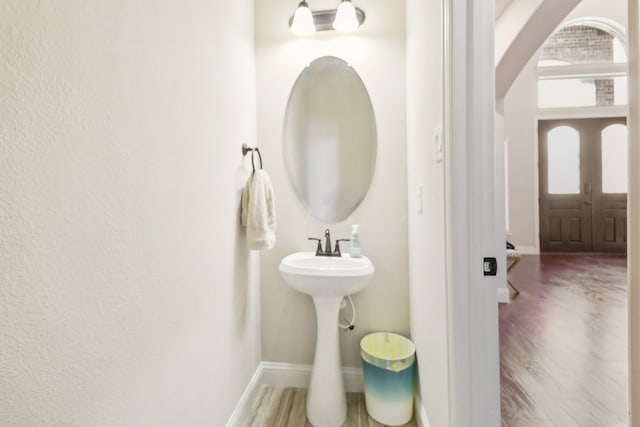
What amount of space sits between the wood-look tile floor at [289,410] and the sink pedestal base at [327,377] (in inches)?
2.5

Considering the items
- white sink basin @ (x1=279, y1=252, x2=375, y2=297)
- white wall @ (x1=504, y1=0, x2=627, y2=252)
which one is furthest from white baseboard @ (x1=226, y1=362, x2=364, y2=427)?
white wall @ (x1=504, y1=0, x2=627, y2=252)

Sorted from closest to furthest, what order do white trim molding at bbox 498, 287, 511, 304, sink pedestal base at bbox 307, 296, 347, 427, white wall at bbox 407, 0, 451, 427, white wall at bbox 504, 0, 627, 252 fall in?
white wall at bbox 407, 0, 451, 427 → sink pedestal base at bbox 307, 296, 347, 427 → white trim molding at bbox 498, 287, 511, 304 → white wall at bbox 504, 0, 627, 252

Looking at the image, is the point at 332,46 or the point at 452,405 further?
the point at 332,46

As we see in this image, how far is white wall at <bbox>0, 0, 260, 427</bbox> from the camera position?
502mm

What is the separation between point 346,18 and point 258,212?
1.18m

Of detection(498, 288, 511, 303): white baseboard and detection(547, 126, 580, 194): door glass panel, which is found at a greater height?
detection(547, 126, 580, 194): door glass panel

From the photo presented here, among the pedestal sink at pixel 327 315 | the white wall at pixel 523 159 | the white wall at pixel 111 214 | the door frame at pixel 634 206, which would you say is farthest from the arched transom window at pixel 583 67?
the white wall at pixel 111 214

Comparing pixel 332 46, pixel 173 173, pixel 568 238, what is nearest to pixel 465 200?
pixel 173 173

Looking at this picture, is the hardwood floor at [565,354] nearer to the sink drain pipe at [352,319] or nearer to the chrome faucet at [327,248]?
the sink drain pipe at [352,319]

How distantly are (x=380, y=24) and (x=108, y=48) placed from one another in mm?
1493

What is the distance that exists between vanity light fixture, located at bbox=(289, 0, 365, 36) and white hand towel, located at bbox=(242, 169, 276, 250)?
889 millimetres

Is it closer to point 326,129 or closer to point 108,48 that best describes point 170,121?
point 108,48

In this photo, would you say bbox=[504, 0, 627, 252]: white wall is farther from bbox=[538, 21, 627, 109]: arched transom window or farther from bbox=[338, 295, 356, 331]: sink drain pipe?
bbox=[338, 295, 356, 331]: sink drain pipe

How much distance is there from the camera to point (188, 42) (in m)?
1.01
